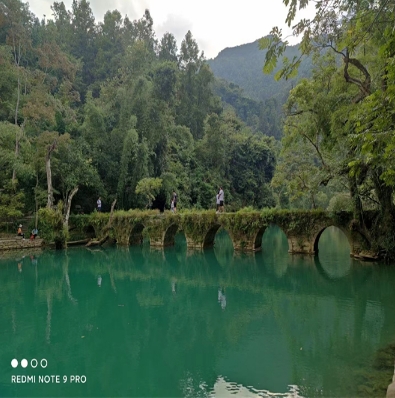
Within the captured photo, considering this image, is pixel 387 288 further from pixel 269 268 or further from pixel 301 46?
pixel 301 46

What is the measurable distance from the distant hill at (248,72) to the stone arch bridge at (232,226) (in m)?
48.0

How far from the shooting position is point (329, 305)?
9352mm

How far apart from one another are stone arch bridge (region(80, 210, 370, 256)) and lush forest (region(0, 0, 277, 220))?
8.72 feet

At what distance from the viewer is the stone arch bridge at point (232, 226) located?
A: 15.7 metres

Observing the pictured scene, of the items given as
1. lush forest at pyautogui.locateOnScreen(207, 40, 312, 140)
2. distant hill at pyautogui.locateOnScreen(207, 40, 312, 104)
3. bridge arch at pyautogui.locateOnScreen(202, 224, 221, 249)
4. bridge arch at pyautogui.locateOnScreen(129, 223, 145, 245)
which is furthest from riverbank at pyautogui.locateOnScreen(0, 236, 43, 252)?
distant hill at pyautogui.locateOnScreen(207, 40, 312, 104)

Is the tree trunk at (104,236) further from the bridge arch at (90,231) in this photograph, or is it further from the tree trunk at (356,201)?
the tree trunk at (356,201)

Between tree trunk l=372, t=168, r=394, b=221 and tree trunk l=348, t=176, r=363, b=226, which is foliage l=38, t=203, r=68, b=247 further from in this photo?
tree trunk l=372, t=168, r=394, b=221

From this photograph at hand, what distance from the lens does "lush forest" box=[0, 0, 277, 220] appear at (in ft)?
74.8

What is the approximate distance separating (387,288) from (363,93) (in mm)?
5973

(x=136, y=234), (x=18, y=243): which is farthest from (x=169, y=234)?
(x=18, y=243)

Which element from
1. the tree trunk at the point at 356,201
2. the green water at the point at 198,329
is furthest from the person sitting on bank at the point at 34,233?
the tree trunk at the point at 356,201

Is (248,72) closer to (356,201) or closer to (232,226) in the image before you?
(232,226)

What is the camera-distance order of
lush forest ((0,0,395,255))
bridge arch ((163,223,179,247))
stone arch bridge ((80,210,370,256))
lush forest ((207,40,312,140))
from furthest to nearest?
1. lush forest ((207,40,312,140))
2. bridge arch ((163,223,179,247))
3. stone arch bridge ((80,210,370,256))
4. lush forest ((0,0,395,255))

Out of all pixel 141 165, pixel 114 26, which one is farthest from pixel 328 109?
pixel 114 26
